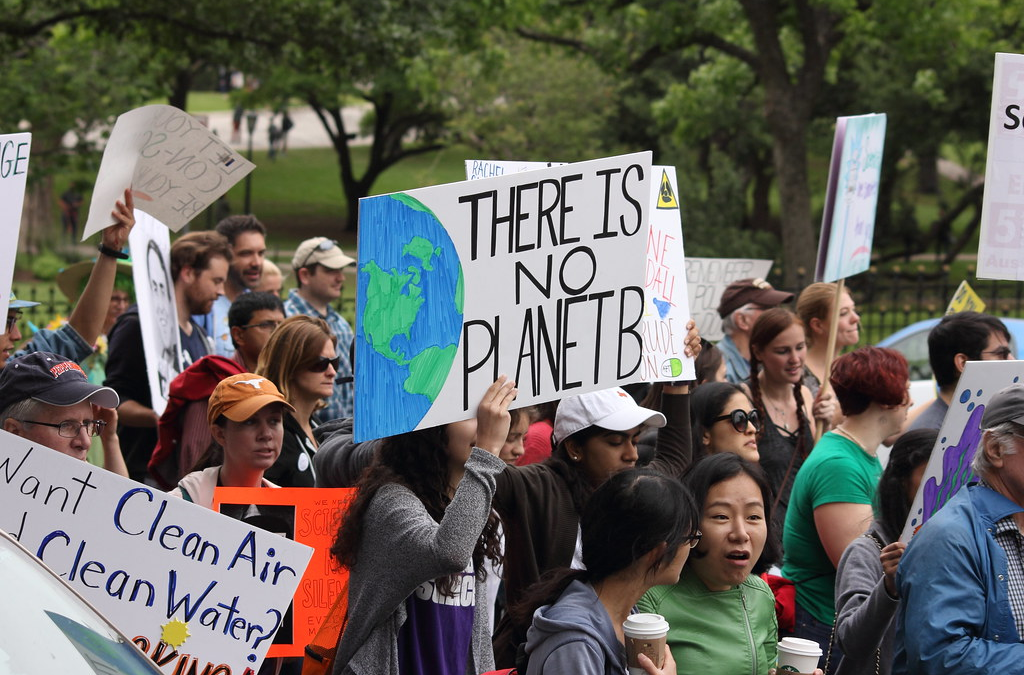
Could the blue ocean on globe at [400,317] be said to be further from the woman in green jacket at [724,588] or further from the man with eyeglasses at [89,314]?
the man with eyeglasses at [89,314]

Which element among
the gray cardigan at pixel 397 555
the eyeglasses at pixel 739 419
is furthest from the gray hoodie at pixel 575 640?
the eyeglasses at pixel 739 419

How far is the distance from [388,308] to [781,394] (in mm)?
2822

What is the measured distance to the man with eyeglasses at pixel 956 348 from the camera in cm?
504

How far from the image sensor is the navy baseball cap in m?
3.76

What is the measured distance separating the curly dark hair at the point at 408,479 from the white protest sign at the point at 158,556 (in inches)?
7.2

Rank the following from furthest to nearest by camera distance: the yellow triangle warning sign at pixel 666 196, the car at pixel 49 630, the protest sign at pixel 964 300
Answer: the protest sign at pixel 964 300, the yellow triangle warning sign at pixel 666 196, the car at pixel 49 630

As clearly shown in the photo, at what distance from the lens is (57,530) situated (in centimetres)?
345

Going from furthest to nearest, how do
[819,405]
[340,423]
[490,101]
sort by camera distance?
[490,101] → [819,405] → [340,423]

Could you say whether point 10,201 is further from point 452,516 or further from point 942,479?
point 942,479

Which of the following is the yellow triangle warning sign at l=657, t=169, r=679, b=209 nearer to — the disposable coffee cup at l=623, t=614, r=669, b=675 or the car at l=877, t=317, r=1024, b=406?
the disposable coffee cup at l=623, t=614, r=669, b=675

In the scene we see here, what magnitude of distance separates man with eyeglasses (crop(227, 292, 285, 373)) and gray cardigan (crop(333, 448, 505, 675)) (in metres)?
2.23

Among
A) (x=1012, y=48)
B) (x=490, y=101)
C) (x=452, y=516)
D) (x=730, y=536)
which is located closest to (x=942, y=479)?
(x=730, y=536)

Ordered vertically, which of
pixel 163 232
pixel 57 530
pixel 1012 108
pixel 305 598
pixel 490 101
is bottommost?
pixel 305 598

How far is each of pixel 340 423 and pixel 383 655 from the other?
1.38 meters
